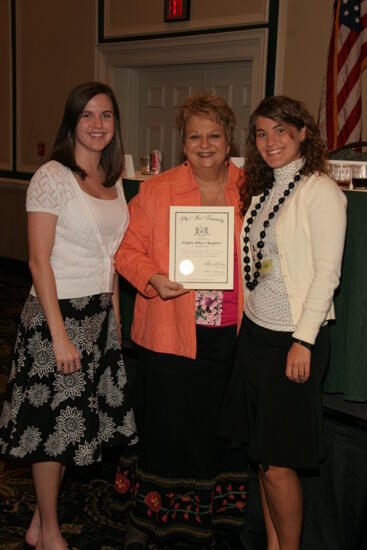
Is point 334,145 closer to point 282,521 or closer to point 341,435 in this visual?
point 341,435

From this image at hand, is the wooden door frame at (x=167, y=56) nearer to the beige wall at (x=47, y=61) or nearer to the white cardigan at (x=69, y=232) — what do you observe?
the beige wall at (x=47, y=61)

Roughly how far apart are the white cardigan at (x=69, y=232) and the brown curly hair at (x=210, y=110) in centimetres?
50

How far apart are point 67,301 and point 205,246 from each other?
56 centimetres

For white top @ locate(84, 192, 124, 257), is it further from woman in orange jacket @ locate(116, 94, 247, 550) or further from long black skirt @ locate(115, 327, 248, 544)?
long black skirt @ locate(115, 327, 248, 544)

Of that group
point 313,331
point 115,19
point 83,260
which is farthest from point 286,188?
point 115,19

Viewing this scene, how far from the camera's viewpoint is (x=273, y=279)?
6.93 feet

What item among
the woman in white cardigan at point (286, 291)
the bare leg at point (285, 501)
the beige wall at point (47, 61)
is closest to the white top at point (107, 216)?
the woman in white cardigan at point (286, 291)

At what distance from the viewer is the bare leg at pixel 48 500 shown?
7.81 feet

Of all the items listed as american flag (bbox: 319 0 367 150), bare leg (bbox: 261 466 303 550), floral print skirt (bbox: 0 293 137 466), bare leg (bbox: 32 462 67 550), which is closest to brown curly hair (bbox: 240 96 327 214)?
floral print skirt (bbox: 0 293 137 466)

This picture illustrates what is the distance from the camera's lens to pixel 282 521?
7.32 ft

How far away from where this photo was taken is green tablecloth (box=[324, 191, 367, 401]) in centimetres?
233

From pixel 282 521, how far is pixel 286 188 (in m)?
1.21

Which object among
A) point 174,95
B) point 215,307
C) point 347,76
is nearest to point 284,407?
point 215,307

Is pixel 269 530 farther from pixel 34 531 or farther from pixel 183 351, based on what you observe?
pixel 34 531
